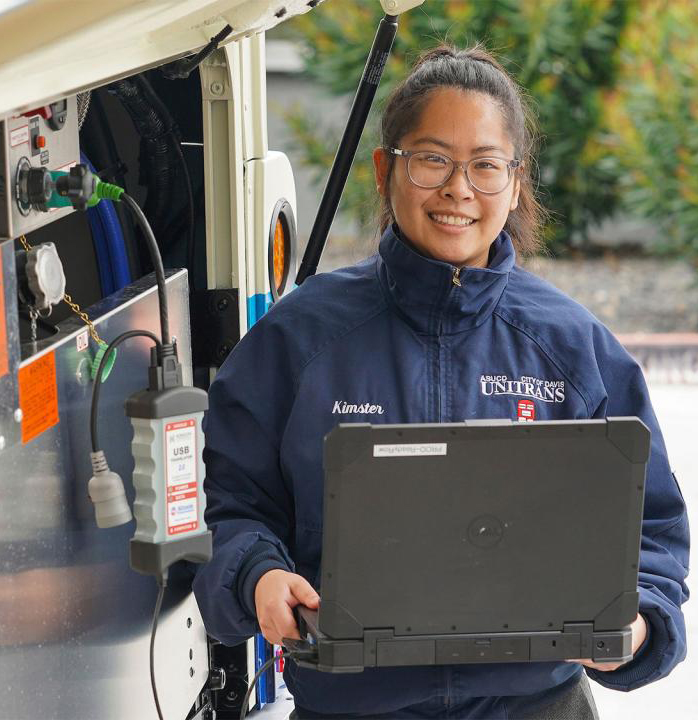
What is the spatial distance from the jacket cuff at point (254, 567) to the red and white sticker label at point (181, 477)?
15 cm

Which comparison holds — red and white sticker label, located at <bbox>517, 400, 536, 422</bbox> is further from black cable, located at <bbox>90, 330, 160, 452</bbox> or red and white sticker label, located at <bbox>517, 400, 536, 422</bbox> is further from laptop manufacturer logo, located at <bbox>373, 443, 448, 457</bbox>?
black cable, located at <bbox>90, 330, 160, 452</bbox>

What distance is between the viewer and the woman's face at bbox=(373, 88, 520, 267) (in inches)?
73.7

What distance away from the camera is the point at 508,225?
7.09 feet

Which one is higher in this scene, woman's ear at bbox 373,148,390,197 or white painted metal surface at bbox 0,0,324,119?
white painted metal surface at bbox 0,0,324,119

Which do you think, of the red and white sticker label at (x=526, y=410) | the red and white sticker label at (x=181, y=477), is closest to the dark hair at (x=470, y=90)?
the red and white sticker label at (x=526, y=410)

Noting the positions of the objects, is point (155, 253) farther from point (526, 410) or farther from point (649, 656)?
point (649, 656)

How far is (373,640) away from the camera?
4.94ft

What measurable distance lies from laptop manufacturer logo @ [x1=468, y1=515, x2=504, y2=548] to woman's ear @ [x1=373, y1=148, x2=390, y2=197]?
76 centimetres

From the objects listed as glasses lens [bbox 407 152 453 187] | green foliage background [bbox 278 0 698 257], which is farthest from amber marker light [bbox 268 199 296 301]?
green foliage background [bbox 278 0 698 257]

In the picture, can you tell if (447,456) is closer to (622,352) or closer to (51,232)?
(622,352)

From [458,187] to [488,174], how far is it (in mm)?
65

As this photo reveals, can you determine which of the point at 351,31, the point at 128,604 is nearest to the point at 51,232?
the point at 128,604

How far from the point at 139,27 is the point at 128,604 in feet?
3.10

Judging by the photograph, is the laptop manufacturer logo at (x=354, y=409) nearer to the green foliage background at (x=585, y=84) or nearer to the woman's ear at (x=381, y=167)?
the woman's ear at (x=381, y=167)
